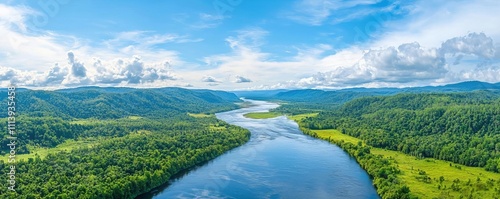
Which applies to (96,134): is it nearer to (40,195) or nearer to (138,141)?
(138,141)

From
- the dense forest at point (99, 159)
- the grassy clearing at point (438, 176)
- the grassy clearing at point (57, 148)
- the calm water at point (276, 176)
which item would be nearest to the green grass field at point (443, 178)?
the grassy clearing at point (438, 176)

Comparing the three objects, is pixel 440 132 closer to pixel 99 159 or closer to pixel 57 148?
pixel 99 159

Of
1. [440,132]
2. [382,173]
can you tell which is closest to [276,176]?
[382,173]

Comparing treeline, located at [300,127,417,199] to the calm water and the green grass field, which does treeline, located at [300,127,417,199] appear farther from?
the green grass field

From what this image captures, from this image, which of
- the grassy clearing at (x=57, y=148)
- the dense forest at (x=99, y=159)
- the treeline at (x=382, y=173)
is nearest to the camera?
the dense forest at (x=99, y=159)

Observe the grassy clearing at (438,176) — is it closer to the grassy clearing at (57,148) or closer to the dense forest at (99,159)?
the dense forest at (99,159)

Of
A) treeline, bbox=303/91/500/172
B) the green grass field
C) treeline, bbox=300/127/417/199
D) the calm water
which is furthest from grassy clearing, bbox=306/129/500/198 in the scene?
the calm water
